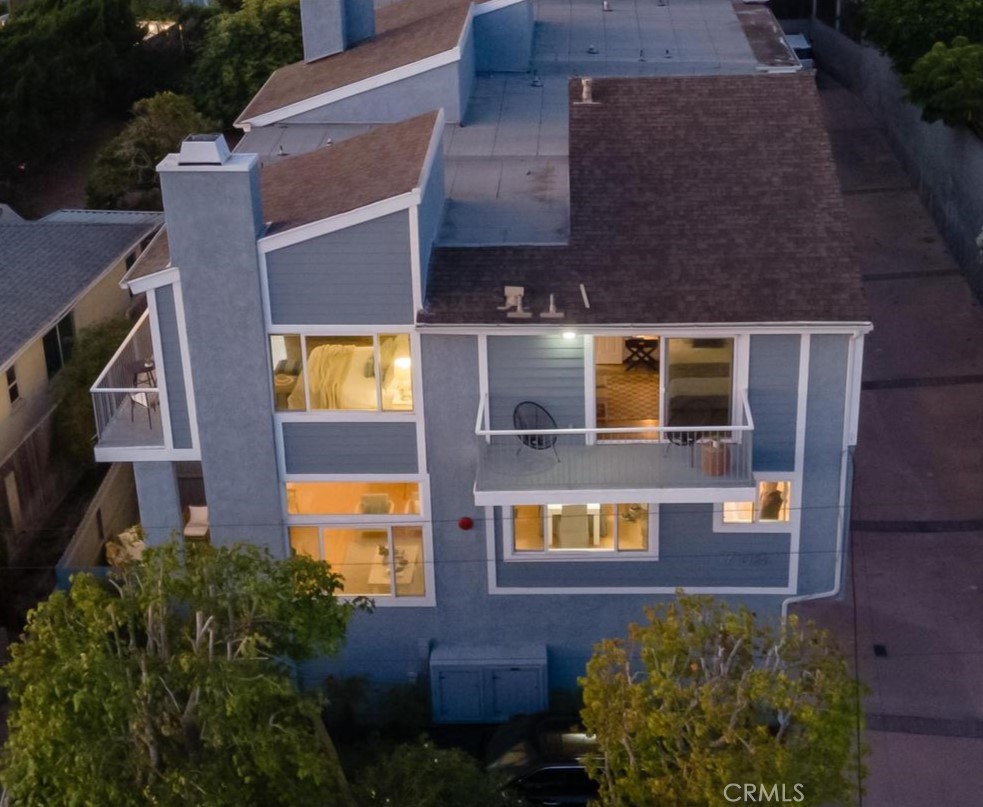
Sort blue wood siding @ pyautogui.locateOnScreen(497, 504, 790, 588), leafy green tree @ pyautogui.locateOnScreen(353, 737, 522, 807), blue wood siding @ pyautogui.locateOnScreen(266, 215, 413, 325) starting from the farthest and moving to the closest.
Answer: blue wood siding @ pyautogui.locateOnScreen(497, 504, 790, 588), blue wood siding @ pyautogui.locateOnScreen(266, 215, 413, 325), leafy green tree @ pyautogui.locateOnScreen(353, 737, 522, 807)

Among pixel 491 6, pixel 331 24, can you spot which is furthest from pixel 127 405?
pixel 491 6

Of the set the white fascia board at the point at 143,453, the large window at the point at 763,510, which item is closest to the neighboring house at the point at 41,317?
the white fascia board at the point at 143,453

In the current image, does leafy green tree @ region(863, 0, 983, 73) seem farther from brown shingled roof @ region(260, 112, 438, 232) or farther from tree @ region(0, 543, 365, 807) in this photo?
tree @ region(0, 543, 365, 807)

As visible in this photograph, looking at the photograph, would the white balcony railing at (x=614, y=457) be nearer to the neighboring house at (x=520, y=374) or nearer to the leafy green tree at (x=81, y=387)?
the neighboring house at (x=520, y=374)

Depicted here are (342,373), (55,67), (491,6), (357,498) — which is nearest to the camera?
(342,373)

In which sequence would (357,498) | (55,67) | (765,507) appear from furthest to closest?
(55,67)
(357,498)
(765,507)

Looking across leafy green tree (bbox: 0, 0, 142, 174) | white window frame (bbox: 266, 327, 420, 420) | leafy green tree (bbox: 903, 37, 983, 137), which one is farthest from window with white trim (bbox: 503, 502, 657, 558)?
leafy green tree (bbox: 0, 0, 142, 174)

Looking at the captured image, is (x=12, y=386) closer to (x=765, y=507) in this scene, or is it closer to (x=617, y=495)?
(x=617, y=495)
